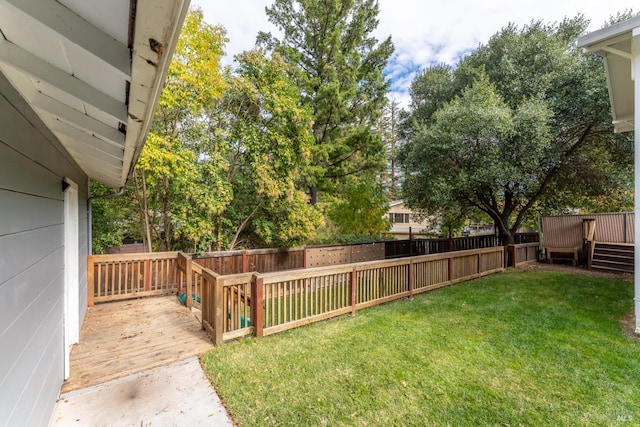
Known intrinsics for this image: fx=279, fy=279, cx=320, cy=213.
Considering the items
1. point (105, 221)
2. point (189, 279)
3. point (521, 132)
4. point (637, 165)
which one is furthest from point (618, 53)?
point (105, 221)

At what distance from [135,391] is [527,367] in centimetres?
430

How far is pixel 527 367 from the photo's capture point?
324 cm

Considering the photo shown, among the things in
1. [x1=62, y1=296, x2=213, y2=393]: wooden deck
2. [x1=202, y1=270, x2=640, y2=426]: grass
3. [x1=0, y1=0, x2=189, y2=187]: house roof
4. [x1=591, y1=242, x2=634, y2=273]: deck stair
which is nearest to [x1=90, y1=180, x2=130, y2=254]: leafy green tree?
[x1=62, y1=296, x2=213, y2=393]: wooden deck

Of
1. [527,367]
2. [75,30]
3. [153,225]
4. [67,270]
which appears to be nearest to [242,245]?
[153,225]

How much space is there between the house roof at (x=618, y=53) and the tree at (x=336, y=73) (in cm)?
771

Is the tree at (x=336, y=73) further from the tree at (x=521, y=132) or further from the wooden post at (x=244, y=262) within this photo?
the wooden post at (x=244, y=262)

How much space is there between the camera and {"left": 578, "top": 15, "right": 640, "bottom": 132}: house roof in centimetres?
413

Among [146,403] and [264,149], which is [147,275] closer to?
[146,403]

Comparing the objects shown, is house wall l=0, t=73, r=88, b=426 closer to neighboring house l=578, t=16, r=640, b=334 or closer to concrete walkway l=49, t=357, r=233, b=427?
concrete walkway l=49, t=357, r=233, b=427

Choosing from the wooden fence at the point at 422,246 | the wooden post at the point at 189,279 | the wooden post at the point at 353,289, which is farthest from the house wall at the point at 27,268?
the wooden fence at the point at 422,246

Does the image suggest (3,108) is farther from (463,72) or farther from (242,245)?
(463,72)

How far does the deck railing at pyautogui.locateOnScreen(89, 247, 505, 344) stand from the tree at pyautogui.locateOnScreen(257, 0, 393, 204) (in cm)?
648

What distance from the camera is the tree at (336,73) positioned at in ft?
37.9

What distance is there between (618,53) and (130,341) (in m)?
8.58
